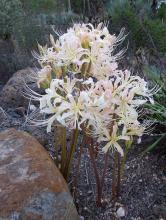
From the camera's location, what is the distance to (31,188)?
2432 mm

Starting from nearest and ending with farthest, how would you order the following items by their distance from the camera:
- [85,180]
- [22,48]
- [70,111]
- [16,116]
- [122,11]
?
[70,111]
[85,180]
[16,116]
[22,48]
[122,11]

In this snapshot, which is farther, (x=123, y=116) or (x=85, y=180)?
(x=85, y=180)

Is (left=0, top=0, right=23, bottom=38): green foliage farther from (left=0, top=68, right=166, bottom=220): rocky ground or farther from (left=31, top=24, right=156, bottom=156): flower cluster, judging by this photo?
(left=31, top=24, right=156, bottom=156): flower cluster

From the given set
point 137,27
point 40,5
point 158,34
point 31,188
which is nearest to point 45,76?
point 31,188

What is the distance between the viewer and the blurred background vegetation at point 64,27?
5.20 metres

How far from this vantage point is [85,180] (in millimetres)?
3088

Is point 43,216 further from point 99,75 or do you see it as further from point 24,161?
point 99,75

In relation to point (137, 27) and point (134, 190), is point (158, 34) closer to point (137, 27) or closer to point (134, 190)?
point (137, 27)

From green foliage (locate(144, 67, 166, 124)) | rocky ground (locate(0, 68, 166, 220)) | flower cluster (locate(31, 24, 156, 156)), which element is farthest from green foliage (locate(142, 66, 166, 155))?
flower cluster (locate(31, 24, 156, 156))

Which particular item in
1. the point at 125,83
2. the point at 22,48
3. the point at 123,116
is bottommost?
the point at 22,48

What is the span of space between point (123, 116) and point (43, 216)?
0.65 metres

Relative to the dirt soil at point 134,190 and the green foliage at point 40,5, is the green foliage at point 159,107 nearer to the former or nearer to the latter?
the dirt soil at point 134,190

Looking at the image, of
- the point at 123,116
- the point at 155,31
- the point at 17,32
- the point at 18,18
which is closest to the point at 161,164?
the point at 123,116

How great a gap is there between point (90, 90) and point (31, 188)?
0.59 meters
